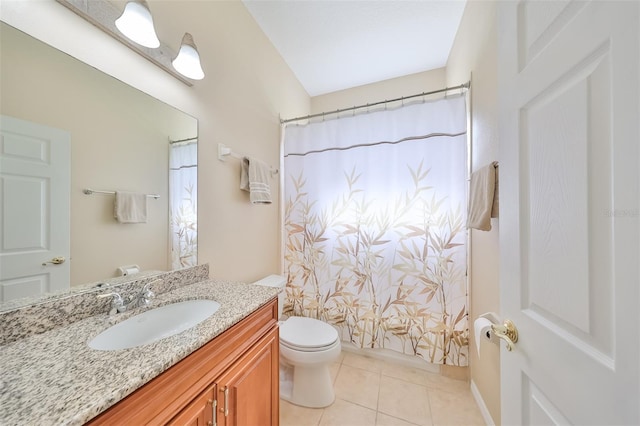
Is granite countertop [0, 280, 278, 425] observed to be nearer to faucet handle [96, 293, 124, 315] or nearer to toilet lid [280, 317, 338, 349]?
faucet handle [96, 293, 124, 315]

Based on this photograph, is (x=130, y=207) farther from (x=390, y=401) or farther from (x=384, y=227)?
(x=390, y=401)

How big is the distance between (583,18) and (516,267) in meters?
0.61

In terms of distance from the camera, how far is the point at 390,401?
56.3 inches

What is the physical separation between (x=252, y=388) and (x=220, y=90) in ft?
5.34

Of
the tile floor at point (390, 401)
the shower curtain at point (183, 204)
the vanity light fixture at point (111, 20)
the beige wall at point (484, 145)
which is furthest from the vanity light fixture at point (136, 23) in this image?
the tile floor at point (390, 401)

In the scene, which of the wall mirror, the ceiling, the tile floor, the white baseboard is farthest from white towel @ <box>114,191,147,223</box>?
the white baseboard

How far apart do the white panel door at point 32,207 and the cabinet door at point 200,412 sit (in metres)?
0.61

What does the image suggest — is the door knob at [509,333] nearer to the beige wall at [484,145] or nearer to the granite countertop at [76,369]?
the beige wall at [484,145]

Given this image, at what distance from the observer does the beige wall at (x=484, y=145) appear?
1166mm

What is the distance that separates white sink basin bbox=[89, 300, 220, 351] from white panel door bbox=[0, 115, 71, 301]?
257 millimetres

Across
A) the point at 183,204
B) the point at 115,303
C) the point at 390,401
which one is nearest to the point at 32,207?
the point at 115,303

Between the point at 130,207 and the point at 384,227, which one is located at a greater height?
the point at 130,207

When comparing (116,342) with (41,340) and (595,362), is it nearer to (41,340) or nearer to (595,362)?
(41,340)

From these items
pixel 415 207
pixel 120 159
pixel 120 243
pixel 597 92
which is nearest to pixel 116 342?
pixel 120 243
